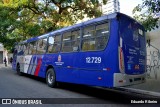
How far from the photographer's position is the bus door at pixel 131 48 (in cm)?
826

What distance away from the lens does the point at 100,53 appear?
A: 8.56 m

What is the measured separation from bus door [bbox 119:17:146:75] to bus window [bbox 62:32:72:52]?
9.45ft

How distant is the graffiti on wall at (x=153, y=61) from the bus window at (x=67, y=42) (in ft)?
22.3

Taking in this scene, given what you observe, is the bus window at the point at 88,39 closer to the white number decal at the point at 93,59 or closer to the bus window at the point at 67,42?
the white number decal at the point at 93,59

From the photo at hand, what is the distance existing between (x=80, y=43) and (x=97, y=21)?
4.32ft

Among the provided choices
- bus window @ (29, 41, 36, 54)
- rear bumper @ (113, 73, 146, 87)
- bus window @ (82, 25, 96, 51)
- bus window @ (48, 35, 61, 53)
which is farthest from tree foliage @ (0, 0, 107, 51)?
rear bumper @ (113, 73, 146, 87)

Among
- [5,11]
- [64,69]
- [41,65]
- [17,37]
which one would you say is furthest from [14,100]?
[17,37]

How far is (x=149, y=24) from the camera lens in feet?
35.2

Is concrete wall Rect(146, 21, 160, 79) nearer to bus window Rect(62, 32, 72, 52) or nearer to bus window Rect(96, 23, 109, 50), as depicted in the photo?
bus window Rect(62, 32, 72, 52)

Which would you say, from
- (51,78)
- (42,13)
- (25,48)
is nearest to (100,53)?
(51,78)

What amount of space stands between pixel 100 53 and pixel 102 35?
667 mm

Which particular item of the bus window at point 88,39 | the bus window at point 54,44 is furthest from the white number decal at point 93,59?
the bus window at point 54,44

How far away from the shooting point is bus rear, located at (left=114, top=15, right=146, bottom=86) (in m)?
8.12

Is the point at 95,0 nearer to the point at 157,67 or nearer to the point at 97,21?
the point at 157,67
